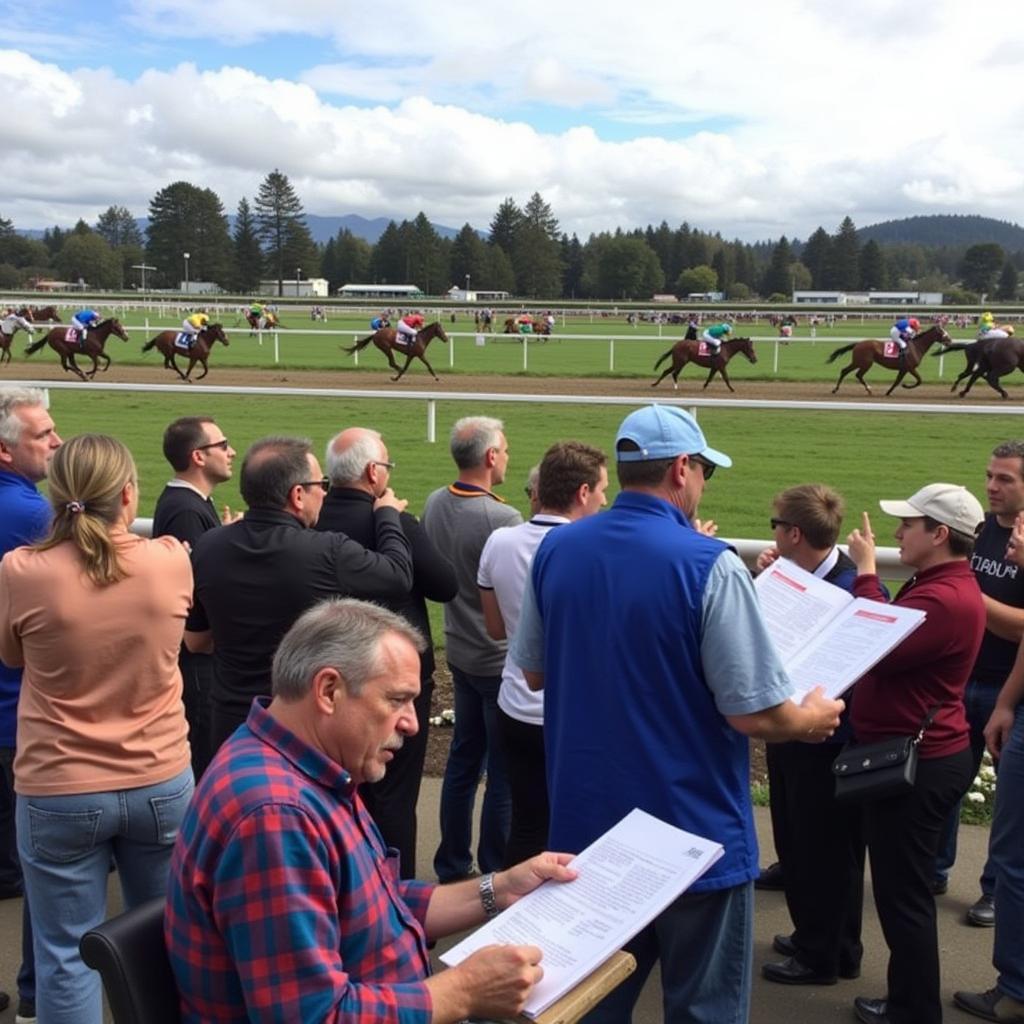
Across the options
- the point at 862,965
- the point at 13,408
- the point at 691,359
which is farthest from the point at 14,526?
the point at 691,359

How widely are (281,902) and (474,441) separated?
8.64ft

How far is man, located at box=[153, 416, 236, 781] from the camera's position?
13.1ft

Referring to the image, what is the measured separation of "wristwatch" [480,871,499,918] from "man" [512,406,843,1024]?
382 millimetres

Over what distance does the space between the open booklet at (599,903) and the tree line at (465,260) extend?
393 ft

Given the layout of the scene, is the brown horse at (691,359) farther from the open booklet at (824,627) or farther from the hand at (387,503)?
the open booklet at (824,627)

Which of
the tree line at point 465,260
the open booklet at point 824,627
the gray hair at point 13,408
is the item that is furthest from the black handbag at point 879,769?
the tree line at point 465,260

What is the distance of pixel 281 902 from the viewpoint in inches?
64.4

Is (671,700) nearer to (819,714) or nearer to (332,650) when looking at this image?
(819,714)

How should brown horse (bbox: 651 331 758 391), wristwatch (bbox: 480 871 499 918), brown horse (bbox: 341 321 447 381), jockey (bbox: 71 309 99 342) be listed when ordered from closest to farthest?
wristwatch (bbox: 480 871 499 918) < brown horse (bbox: 651 331 758 391) < jockey (bbox: 71 309 99 342) < brown horse (bbox: 341 321 447 381)

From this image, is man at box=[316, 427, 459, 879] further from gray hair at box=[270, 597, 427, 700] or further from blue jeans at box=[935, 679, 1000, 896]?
blue jeans at box=[935, 679, 1000, 896]

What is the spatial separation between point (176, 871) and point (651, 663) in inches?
42.6

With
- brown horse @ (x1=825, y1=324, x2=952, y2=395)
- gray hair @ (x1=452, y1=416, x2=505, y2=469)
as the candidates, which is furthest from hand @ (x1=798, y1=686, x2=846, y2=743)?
brown horse @ (x1=825, y1=324, x2=952, y2=395)

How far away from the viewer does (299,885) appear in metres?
1.65

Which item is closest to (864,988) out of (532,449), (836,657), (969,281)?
(836,657)
